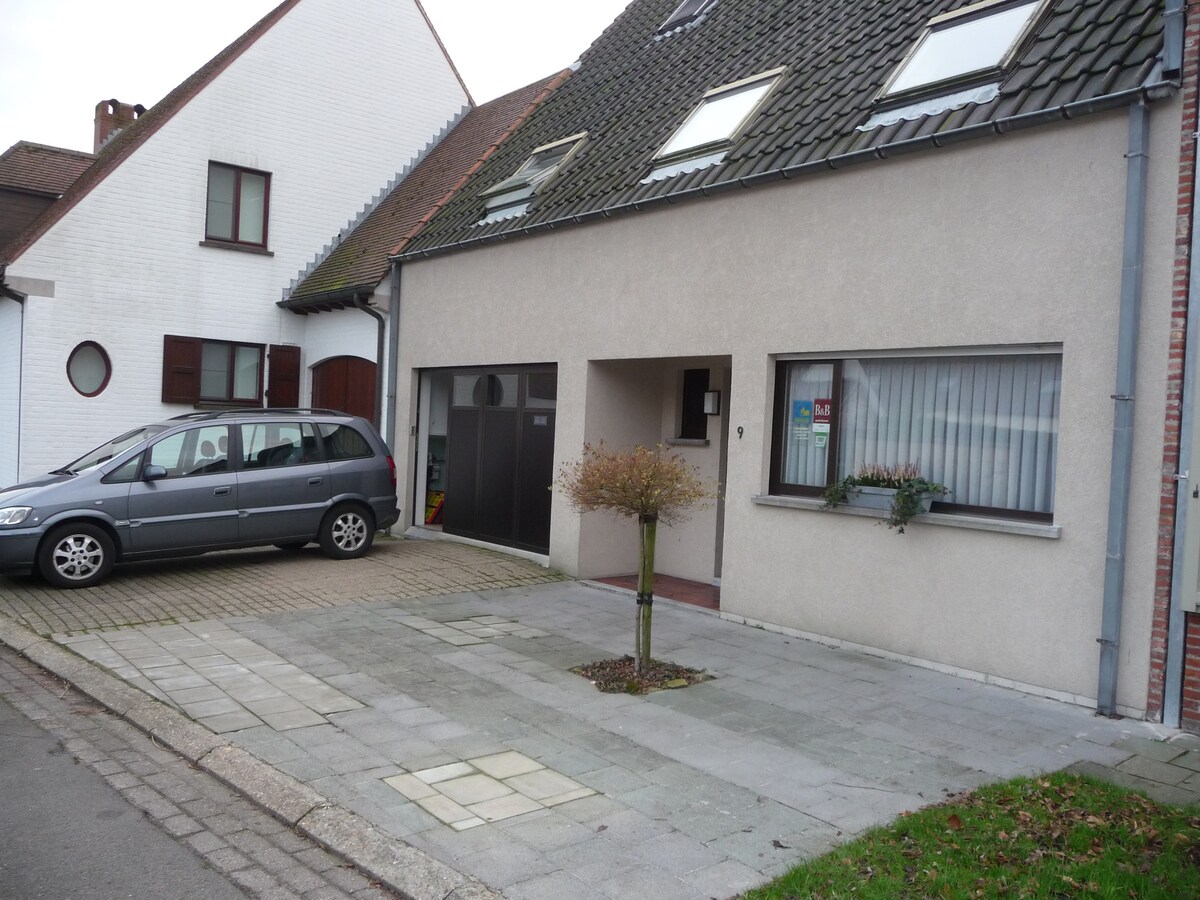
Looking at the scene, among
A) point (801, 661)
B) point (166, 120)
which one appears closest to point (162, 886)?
point (801, 661)

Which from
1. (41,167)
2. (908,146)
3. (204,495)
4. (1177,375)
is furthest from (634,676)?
(41,167)

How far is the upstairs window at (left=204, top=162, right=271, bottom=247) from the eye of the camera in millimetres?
16594

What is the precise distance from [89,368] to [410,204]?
5.65 metres

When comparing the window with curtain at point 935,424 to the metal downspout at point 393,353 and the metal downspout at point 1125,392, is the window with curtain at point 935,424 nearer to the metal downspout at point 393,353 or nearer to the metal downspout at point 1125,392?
the metal downspout at point 1125,392

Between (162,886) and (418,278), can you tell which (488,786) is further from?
(418,278)

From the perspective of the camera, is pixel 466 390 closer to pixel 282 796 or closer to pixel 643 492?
pixel 643 492

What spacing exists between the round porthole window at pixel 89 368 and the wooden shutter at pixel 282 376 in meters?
2.48

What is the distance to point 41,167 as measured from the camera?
736 inches

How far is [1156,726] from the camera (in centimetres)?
633

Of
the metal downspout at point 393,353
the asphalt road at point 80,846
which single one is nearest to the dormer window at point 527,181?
the metal downspout at point 393,353

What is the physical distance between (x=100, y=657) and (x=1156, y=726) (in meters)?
7.37

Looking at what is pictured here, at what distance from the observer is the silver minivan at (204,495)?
390 inches

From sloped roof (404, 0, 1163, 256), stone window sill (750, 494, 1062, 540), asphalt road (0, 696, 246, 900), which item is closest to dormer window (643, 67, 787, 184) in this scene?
sloped roof (404, 0, 1163, 256)

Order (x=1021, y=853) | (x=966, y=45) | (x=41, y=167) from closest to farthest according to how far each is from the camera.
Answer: (x=1021, y=853), (x=966, y=45), (x=41, y=167)
